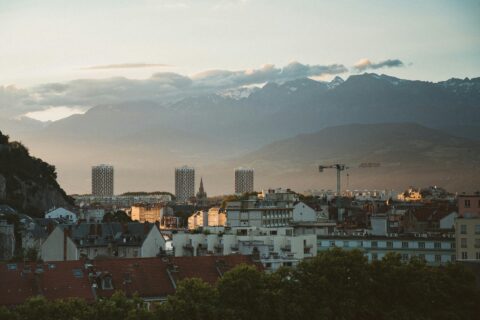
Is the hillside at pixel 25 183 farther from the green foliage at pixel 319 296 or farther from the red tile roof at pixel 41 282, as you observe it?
the green foliage at pixel 319 296

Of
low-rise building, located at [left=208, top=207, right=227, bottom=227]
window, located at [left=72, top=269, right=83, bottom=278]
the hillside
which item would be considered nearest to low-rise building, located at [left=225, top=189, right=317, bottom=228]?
low-rise building, located at [left=208, top=207, right=227, bottom=227]

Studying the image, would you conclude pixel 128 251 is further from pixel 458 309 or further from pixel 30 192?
pixel 30 192

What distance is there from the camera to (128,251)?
96812 mm

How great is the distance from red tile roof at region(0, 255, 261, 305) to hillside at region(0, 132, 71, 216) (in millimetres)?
85940

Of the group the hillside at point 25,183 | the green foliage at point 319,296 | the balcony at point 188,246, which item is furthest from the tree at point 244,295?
the hillside at point 25,183

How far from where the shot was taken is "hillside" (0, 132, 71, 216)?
525 ft

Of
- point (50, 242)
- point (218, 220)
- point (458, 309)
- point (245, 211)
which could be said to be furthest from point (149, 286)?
point (218, 220)

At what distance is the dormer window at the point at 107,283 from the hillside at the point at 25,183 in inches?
3497

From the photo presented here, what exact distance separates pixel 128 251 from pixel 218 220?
216 feet

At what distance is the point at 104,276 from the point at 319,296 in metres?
12.9

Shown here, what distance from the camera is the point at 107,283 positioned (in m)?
65.3

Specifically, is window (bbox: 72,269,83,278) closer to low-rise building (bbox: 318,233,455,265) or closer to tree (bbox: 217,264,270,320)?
tree (bbox: 217,264,270,320)

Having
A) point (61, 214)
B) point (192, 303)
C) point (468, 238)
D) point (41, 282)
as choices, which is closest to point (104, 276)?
point (41, 282)

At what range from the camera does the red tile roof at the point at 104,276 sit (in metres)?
62.2
